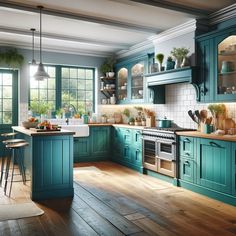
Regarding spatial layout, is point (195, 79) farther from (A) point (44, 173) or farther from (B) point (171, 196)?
(A) point (44, 173)

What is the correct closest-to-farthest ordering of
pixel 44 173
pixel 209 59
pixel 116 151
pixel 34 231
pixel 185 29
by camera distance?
pixel 34 231 < pixel 44 173 < pixel 209 59 < pixel 185 29 < pixel 116 151

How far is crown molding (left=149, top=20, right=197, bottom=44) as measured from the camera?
488cm

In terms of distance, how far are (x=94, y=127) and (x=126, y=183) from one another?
7.68 ft

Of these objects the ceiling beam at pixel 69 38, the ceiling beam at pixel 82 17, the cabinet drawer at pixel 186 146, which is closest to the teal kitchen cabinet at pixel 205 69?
the cabinet drawer at pixel 186 146

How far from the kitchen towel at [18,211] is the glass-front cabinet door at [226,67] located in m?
3.04

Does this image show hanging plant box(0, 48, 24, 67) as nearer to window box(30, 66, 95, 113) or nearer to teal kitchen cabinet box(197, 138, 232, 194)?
window box(30, 66, 95, 113)

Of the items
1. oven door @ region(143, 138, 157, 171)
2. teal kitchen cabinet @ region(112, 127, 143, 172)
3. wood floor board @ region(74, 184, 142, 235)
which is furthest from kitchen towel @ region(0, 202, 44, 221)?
teal kitchen cabinet @ region(112, 127, 143, 172)

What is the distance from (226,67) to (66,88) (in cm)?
438

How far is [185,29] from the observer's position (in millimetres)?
5055

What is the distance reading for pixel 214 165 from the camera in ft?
13.5

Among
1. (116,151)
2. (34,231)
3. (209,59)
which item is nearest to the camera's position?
(34,231)

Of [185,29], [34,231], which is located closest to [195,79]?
[185,29]

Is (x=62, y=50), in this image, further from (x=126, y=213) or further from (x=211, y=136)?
(x=126, y=213)

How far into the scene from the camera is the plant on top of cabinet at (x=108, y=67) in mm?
7676
